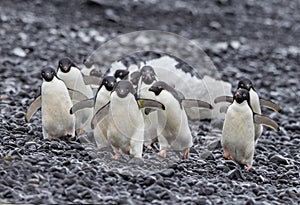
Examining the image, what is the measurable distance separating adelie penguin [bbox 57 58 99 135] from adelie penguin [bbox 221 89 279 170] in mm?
1339

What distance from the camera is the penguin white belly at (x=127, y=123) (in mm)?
6035

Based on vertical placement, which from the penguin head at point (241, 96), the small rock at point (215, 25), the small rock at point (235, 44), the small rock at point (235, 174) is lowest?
the small rock at point (235, 174)

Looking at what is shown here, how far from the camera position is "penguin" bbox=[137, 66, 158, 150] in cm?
650

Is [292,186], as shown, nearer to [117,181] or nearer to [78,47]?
[117,181]

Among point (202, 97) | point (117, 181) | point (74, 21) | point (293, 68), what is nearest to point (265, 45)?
point (293, 68)

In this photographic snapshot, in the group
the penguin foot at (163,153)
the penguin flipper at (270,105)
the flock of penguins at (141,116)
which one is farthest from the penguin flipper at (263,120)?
the penguin foot at (163,153)

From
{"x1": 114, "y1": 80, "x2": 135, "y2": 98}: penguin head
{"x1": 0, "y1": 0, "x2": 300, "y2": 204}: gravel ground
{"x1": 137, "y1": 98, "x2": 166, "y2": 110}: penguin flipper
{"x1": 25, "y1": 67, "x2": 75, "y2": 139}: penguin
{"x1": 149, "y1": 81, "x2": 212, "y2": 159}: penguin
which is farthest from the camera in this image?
{"x1": 25, "y1": 67, "x2": 75, "y2": 139}: penguin

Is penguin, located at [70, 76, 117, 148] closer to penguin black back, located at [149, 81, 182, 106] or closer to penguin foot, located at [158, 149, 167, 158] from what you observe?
penguin black back, located at [149, 81, 182, 106]

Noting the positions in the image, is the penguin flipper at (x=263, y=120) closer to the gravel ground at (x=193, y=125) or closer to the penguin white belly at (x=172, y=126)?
the gravel ground at (x=193, y=125)

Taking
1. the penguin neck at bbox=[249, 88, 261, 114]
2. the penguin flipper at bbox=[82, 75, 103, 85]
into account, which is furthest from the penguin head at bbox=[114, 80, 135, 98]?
the penguin neck at bbox=[249, 88, 261, 114]

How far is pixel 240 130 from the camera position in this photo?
20.6 ft

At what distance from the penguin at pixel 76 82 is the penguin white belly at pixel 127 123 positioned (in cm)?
79

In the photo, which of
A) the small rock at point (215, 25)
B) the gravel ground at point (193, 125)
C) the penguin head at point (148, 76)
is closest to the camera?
the gravel ground at point (193, 125)

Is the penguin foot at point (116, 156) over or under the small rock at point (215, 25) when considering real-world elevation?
under
